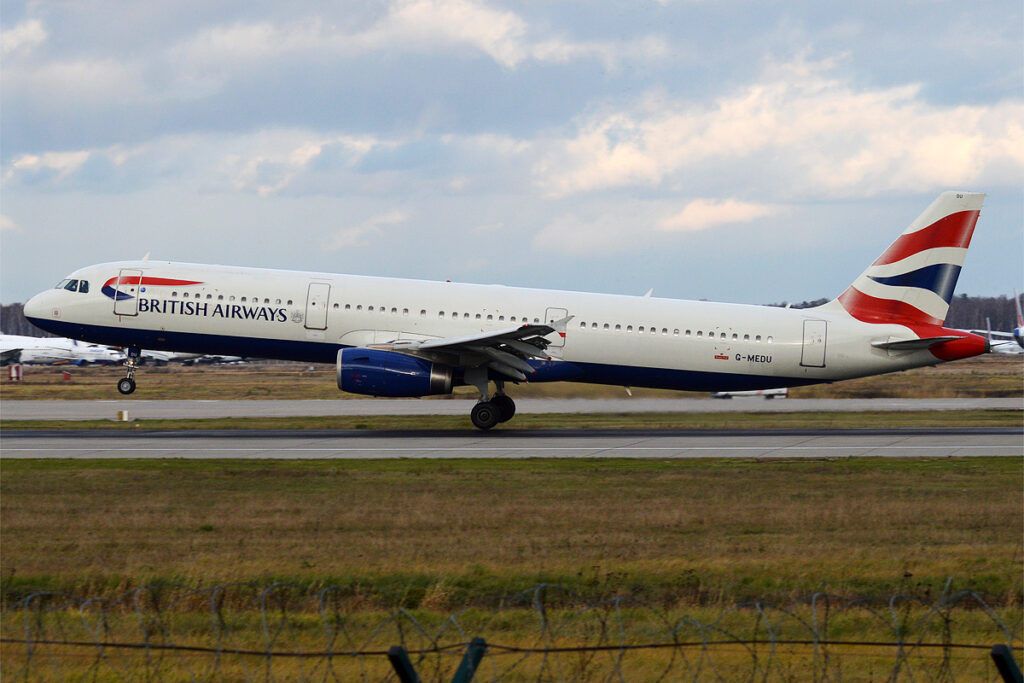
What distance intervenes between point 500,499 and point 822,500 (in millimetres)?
5411

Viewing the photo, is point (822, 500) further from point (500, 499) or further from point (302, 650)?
point (302, 650)

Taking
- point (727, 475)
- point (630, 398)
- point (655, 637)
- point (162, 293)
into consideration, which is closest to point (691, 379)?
point (630, 398)

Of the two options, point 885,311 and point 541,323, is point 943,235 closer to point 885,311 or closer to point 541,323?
point 885,311

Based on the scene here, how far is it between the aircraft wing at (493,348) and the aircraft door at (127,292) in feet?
23.1

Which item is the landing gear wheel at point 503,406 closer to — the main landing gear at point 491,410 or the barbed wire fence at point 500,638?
the main landing gear at point 491,410

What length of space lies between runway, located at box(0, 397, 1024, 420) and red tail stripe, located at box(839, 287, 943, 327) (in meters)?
7.13

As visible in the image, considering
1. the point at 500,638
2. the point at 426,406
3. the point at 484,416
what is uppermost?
the point at 484,416

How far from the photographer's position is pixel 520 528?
15242mm

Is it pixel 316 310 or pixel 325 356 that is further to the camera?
pixel 325 356

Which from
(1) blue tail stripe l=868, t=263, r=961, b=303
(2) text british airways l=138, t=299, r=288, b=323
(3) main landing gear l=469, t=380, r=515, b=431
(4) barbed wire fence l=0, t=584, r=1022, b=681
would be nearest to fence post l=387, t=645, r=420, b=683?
(4) barbed wire fence l=0, t=584, r=1022, b=681

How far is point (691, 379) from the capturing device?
3155 centimetres

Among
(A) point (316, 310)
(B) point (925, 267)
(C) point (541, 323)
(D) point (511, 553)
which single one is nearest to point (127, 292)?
(A) point (316, 310)

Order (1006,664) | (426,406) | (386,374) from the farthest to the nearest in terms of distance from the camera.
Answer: (426,406) < (386,374) < (1006,664)

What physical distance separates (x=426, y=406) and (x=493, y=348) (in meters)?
16.2
